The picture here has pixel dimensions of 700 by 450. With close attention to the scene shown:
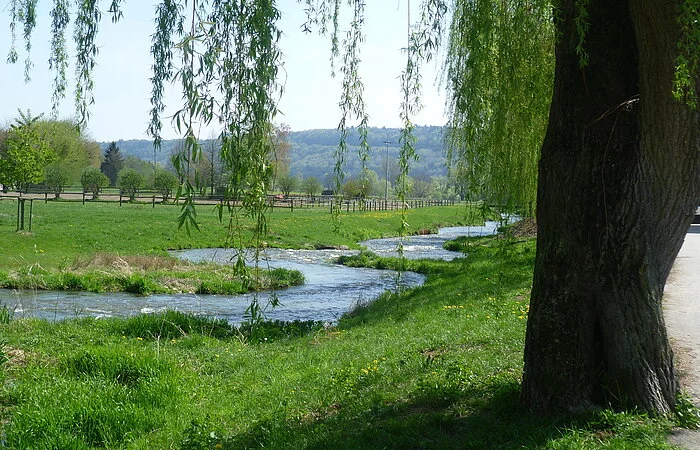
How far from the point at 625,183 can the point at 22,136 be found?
33.4m

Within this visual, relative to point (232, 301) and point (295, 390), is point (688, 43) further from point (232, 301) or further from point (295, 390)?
point (232, 301)

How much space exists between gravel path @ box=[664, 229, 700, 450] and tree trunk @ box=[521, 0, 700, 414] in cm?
42

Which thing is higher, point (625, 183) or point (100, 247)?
point (625, 183)

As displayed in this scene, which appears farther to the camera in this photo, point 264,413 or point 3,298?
point 3,298

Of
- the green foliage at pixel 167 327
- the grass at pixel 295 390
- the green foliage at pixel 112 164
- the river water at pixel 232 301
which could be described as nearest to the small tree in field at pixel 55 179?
the green foliage at pixel 112 164

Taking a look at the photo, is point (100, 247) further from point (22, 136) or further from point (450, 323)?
point (450, 323)

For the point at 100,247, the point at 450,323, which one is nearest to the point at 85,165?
the point at 100,247

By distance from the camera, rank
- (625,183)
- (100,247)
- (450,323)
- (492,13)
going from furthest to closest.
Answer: (100,247)
(450,323)
(492,13)
(625,183)

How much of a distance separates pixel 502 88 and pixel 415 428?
3153 millimetres

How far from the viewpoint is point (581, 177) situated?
5238 mm

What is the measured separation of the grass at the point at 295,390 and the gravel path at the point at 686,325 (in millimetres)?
223

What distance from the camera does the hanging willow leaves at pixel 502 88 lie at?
584 centimetres

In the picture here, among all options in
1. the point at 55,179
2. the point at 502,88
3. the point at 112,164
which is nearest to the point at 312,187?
the point at 112,164

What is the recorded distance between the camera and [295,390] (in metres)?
7.60
